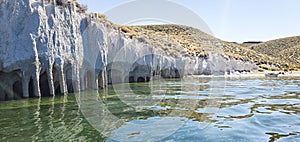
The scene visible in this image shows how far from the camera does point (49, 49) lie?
77.7 feet

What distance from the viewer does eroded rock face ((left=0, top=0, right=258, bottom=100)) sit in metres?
21.3

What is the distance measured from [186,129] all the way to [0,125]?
8.99 m

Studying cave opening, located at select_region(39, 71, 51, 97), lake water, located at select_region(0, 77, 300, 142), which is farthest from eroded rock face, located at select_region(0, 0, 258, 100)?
lake water, located at select_region(0, 77, 300, 142)

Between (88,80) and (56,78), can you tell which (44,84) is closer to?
(56,78)

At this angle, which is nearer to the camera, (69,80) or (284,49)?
(69,80)

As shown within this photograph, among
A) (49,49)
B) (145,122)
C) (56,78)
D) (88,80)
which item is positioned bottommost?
(145,122)

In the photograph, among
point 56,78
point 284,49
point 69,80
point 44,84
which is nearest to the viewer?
point 44,84

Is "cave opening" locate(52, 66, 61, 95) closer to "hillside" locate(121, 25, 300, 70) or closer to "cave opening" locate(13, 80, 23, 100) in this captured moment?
"cave opening" locate(13, 80, 23, 100)

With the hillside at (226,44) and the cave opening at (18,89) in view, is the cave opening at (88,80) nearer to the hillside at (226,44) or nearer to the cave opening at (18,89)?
the cave opening at (18,89)

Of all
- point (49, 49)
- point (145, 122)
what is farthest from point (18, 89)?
point (145, 122)

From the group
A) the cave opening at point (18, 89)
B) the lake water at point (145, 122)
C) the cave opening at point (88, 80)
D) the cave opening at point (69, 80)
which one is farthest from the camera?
the cave opening at point (88, 80)

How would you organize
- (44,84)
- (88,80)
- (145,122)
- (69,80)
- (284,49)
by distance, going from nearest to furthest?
(145,122) < (44,84) < (69,80) < (88,80) < (284,49)

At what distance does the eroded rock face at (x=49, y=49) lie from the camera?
21.3 meters

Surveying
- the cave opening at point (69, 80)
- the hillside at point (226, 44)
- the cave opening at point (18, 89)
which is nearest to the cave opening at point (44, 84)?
the cave opening at point (69, 80)
